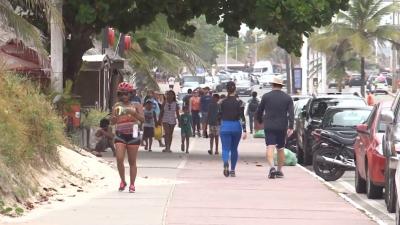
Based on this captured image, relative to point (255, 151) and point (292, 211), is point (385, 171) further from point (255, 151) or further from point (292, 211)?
point (255, 151)

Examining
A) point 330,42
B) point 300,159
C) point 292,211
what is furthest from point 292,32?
point 330,42

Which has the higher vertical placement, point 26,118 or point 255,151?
point 26,118

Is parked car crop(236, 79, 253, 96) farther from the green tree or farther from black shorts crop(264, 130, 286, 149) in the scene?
black shorts crop(264, 130, 286, 149)

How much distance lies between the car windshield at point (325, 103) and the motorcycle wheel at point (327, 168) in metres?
4.89

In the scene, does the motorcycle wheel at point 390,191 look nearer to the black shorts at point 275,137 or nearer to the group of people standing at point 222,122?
the group of people standing at point 222,122

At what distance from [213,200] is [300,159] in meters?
10.3

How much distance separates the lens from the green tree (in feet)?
68.3

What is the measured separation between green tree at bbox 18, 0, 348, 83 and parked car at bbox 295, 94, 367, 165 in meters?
1.71

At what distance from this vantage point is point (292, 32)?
21.5 m

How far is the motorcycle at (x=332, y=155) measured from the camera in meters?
17.4

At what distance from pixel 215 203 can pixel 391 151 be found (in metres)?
2.49

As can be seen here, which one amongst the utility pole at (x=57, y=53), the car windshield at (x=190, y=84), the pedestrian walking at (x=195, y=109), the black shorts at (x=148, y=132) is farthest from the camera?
the car windshield at (x=190, y=84)

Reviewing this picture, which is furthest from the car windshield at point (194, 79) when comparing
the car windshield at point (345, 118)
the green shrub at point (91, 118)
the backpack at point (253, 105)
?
the car windshield at point (345, 118)

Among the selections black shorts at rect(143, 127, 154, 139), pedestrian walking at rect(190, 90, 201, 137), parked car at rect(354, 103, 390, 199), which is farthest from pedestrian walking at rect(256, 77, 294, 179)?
pedestrian walking at rect(190, 90, 201, 137)
